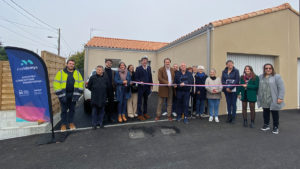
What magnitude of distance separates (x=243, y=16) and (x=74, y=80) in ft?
21.7

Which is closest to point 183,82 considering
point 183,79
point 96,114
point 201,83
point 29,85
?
point 183,79

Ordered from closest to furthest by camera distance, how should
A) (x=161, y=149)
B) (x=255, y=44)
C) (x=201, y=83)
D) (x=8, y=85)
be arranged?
1. (x=161, y=149)
2. (x=8, y=85)
3. (x=201, y=83)
4. (x=255, y=44)

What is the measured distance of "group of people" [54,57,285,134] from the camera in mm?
4090

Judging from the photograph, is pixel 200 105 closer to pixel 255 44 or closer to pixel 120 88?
pixel 120 88

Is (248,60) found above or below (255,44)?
below

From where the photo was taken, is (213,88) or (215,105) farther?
(215,105)

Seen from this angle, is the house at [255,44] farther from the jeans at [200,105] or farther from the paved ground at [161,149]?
the paved ground at [161,149]

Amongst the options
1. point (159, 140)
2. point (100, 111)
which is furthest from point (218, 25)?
point (100, 111)

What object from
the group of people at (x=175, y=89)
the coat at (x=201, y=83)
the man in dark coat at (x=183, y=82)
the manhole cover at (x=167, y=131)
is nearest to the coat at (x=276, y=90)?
the group of people at (x=175, y=89)

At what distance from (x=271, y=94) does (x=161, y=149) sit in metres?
3.31

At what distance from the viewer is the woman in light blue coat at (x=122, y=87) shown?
4.77 meters

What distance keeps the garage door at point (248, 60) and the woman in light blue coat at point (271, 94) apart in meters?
2.11

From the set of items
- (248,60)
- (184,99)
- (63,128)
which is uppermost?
(248,60)

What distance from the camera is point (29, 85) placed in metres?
3.48
